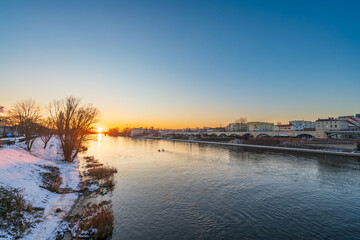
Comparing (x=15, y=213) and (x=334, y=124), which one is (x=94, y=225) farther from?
(x=334, y=124)

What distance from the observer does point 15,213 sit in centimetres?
1022

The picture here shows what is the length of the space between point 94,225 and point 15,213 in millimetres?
4476

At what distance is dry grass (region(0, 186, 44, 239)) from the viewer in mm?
9117

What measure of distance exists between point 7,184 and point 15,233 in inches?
242

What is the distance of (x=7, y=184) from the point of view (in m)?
13.0

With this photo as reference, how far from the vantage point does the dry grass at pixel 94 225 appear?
10211 millimetres

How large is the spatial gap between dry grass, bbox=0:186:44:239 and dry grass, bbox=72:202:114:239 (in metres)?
2.55

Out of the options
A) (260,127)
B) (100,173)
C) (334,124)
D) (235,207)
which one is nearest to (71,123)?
(100,173)

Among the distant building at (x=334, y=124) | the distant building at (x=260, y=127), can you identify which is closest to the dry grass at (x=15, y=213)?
the distant building at (x=334, y=124)

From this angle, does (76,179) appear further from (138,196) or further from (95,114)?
(95,114)

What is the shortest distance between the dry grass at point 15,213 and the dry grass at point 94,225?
2554mm

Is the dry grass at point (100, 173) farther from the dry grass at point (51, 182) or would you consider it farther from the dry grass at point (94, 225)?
the dry grass at point (94, 225)

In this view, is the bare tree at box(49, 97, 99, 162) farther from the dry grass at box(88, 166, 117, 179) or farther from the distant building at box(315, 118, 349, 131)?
the distant building at box(315, 118, 349, 131)

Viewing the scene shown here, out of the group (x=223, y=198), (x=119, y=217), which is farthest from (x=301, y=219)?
(x=119, y=217)
